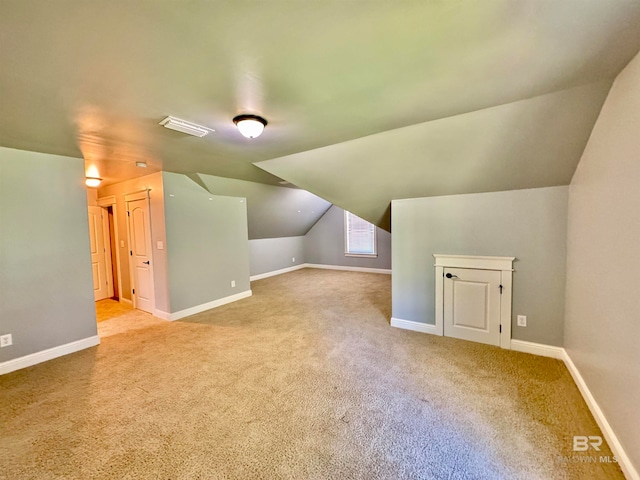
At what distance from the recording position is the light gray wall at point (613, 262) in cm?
147

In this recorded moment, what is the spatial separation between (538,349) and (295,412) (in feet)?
8.73

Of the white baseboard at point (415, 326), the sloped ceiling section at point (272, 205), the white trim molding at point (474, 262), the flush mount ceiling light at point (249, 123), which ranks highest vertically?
the flush mount ceiling light at point (249, 123)

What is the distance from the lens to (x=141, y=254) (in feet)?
15.5

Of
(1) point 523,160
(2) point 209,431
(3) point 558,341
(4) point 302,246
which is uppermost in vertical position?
(1) point 523,160

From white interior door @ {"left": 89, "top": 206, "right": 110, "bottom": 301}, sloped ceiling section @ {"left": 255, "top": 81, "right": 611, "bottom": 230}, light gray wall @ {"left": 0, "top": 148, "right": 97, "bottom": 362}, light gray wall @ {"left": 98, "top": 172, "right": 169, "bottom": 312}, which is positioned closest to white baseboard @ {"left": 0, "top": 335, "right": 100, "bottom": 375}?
light gray wall @ {"left": 0, "top": 148, "right": 97, "bottom": 362}

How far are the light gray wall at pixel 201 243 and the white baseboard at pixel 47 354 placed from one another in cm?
107

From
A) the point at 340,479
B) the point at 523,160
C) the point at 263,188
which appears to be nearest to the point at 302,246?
the point at 263,188

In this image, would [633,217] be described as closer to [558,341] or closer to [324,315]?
[558,341]

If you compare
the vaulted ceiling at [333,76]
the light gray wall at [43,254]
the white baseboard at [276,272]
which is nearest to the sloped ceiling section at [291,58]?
the vaulted ceiling at [333,76]

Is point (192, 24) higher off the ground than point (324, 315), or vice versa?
point (192, 24)

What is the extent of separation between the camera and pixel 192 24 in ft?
4.01

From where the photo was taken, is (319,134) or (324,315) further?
(324,315)

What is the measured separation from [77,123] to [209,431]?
270 cm

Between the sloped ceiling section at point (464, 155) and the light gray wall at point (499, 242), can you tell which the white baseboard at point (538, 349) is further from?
the sloped ceiling section at point (464, 155)
